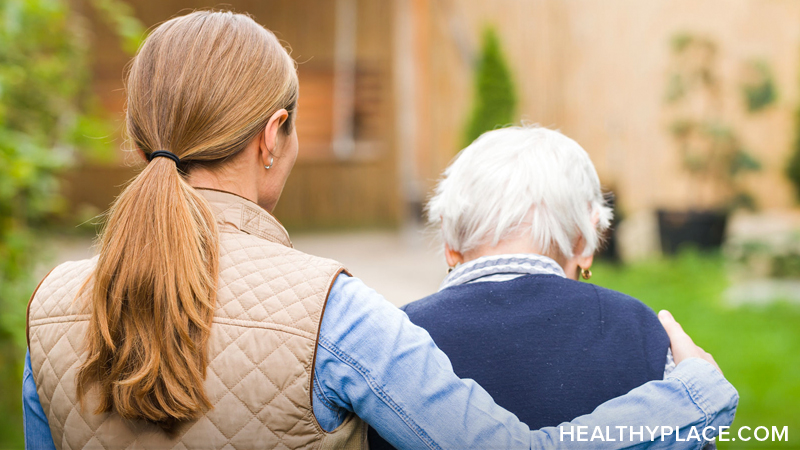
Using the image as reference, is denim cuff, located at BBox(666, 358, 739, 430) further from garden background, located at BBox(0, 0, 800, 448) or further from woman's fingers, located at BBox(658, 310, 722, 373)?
garden background, located at BBox(0, 0, 800, 448)

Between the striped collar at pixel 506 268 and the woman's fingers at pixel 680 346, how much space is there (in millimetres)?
243

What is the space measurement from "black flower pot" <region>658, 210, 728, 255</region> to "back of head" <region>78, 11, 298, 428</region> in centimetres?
728

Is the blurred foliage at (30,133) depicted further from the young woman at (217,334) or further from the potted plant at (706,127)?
the potted plant at (706,127)

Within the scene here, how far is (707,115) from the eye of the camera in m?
9.29

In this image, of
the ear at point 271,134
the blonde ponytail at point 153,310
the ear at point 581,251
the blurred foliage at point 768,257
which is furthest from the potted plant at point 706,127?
the blonde ponytail at point 153,310

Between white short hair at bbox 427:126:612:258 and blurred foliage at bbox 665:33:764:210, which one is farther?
blurred foliage at bbox 665:33:764:210

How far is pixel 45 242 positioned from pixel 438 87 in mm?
8374

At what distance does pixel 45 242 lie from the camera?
3506 mm

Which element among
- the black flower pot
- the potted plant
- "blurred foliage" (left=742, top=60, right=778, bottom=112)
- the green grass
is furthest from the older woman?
"blurred foliage" (left=742, top=60, right=778, bottom=112)

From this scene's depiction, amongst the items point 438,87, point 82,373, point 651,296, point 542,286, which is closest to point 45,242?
point 82,373

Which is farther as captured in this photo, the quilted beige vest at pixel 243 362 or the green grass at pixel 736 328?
the green grass at pixel 736 328

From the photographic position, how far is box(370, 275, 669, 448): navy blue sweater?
53.0 inches

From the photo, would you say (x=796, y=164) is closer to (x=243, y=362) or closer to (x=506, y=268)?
(x=506, y=268)

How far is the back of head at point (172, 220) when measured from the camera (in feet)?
3.53
